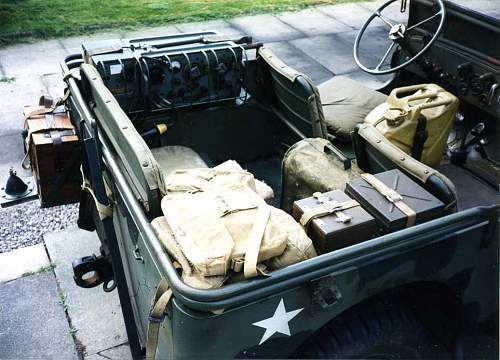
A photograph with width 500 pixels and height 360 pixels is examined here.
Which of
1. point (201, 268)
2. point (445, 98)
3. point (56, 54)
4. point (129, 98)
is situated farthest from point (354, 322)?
point (56, 54)

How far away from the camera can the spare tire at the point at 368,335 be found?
2662mm

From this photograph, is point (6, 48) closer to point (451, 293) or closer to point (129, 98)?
point (129, 98)

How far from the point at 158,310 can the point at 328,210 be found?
0.82 m

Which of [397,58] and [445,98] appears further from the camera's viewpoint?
[397,58]

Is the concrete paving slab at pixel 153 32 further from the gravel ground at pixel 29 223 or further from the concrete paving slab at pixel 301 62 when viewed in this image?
the gravel ground at pixel 29 223

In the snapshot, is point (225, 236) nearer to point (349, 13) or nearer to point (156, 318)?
point (156, 318)

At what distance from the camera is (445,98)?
3.62m

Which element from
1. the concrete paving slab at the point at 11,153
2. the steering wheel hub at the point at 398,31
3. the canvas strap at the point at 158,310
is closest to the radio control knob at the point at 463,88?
the steering wheel hub at the point at 398,31

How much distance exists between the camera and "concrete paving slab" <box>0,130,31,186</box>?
5438 millimetres

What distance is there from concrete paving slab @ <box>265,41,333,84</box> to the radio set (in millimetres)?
3366

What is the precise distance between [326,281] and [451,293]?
2.87 feet

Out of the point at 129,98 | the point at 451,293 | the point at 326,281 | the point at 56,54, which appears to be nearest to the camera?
the point at 326,281

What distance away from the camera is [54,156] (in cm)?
328

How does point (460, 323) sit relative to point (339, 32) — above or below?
above
